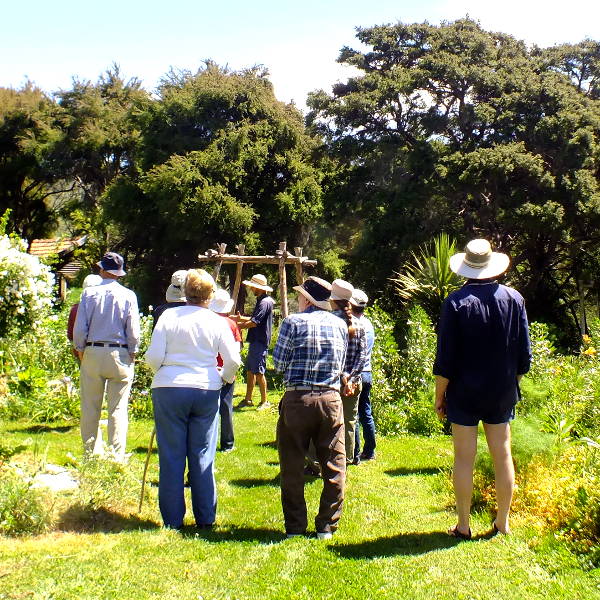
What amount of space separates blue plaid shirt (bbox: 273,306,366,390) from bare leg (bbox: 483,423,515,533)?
106cm

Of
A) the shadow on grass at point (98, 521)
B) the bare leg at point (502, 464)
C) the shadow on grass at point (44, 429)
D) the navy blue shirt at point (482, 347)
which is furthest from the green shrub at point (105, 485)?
the shadow on grass at point (44, 429)

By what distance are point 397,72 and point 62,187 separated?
1940 cm

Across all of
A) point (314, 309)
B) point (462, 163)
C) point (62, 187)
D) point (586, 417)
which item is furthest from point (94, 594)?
point (62, 187)

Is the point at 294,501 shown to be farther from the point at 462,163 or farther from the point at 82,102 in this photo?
the point at 82,102

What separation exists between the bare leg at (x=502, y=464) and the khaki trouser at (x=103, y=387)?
3.06 meters

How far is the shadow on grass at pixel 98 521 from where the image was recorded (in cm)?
487

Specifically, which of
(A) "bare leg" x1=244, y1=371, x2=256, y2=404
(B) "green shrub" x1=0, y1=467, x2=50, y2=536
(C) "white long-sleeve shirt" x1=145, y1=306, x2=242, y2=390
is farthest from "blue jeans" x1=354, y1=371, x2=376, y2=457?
(B) "green shrub" x1=0, y1=467, x2=50, y2=536

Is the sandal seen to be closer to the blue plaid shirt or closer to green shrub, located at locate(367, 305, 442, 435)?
the blue plaid shirt

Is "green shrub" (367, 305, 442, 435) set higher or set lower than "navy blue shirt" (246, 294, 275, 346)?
lower

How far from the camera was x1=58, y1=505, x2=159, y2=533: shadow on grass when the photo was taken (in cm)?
487

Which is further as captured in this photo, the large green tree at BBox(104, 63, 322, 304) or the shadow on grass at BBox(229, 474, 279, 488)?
the large green tree at BBox(104, 63, 322, 304)

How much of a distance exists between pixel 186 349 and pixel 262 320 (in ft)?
16.9

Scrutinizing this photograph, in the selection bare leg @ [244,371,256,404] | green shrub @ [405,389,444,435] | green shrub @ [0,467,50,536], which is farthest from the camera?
bare leg @ [244,371,256,404]

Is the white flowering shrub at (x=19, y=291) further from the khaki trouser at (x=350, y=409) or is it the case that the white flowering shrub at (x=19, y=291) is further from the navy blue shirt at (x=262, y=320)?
the navy blue shirt at (x=262, y=320)
